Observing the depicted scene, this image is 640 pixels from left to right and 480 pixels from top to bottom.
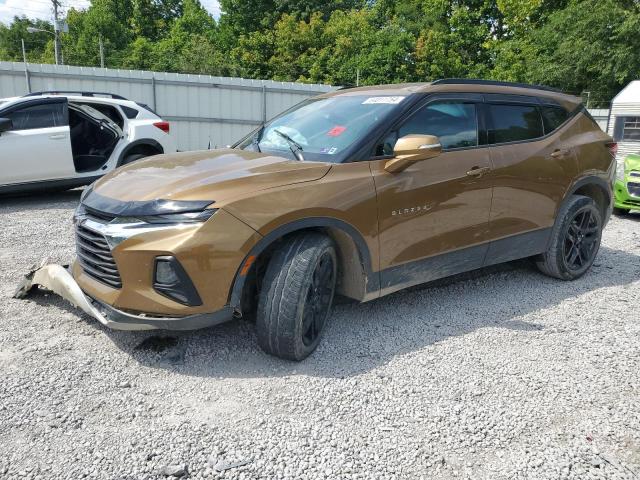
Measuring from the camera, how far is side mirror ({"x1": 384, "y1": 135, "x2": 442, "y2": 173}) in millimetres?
3367

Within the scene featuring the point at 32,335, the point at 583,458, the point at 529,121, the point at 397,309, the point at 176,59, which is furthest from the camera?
the point at 176,59

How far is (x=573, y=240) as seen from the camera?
5.08m

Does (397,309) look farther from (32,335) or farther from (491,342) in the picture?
(32,335)

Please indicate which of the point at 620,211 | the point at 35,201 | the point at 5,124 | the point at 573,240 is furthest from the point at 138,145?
the point at 620,211

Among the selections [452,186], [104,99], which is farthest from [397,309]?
[104,99]

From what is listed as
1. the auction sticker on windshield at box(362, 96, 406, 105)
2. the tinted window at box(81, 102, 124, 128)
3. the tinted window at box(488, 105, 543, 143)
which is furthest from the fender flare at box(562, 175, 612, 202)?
the tinted window at box(81, 102, 124, 128)

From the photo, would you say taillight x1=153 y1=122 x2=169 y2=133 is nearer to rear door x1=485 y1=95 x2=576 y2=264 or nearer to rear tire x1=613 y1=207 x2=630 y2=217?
rear door x1=485 y1=95 x2=576 y2=264

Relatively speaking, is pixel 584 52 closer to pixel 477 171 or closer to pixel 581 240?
pixel 581 240

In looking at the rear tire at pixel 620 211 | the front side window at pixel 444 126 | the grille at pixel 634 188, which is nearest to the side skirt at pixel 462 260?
the front side window at pixel 444 126

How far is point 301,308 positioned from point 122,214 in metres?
1.13

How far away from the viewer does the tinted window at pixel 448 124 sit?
3785 mm

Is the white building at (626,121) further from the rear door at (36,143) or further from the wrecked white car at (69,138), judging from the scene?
the rear door at (36,143)

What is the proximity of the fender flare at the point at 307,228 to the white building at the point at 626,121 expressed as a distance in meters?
11.0

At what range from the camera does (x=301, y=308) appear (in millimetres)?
3084
